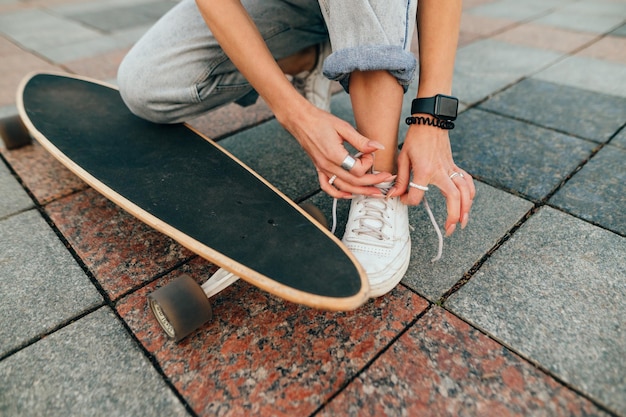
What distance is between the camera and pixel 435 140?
1234 millimetres

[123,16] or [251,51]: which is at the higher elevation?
[251,51]

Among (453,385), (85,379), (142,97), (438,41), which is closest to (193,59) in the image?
(142,97)

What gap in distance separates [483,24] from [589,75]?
143cm

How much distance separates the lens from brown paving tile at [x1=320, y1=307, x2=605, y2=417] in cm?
95

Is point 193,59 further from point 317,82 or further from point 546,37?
point 546,37

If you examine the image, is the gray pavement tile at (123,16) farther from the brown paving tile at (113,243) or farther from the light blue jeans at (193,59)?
the brown paving tile at (113,243)

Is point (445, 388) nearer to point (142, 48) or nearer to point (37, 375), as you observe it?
point (37, 375)

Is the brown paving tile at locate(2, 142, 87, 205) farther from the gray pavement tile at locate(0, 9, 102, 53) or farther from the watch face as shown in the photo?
the gray pavement tile at locate(0, 9, 102, 53)

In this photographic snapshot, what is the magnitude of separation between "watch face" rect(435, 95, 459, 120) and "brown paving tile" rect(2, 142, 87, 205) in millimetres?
1442

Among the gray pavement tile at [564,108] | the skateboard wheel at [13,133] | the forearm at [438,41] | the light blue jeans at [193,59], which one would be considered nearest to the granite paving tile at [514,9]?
the gray pavement tile at [564,108]

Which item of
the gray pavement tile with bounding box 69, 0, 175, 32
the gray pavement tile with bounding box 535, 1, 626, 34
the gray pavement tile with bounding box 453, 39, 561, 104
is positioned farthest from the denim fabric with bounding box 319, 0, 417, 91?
the gray pavement tile with bounding box 69, 0, 175, 32

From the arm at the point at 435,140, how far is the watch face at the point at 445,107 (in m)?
0.05

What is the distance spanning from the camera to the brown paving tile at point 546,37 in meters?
3.20

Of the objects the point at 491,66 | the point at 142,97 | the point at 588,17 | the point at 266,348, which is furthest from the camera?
the point at 588,17
